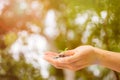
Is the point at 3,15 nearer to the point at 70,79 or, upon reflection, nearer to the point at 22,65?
the point at 22,65

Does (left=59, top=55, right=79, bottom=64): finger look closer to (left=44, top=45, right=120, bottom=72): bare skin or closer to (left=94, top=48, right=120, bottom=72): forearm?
(left=44, top=45, right=120, bottom=72): bare skin

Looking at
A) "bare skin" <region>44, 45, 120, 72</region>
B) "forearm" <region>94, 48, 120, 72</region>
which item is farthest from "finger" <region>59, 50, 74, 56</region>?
"forearm" <region>94, 48, 120, 72</region>

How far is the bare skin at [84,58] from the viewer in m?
1.69

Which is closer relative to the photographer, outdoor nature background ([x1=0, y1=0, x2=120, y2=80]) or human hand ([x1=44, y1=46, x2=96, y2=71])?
human hand ([x1=44, y1=46, x2=96, y2=71])

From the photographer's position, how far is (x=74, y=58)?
167 centimetres

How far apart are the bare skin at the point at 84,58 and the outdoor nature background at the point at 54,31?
0.06m

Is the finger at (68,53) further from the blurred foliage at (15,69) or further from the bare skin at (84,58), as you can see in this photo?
the blurred foliage at (15,69)

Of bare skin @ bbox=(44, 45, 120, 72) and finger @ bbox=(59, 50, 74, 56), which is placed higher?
finger @ bbox=(59, 50, 74, 56)

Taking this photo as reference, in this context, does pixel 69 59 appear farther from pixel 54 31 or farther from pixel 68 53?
pixel 54 31

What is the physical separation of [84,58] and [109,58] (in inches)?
6.7

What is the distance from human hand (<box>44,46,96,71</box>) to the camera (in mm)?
1682

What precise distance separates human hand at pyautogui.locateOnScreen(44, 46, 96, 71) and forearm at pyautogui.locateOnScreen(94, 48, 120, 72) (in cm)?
4

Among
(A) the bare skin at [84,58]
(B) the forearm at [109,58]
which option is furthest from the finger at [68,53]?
(B) the forearm at [109,58]

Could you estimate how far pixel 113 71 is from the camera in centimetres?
182
